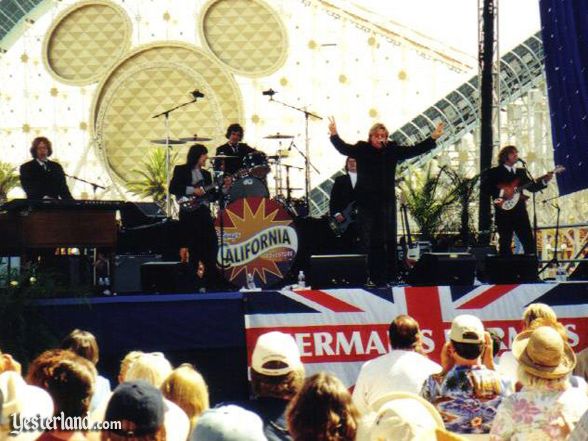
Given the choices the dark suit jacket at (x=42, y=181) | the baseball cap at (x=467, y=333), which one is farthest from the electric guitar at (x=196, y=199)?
the baseball cap at (x=467, y=333)

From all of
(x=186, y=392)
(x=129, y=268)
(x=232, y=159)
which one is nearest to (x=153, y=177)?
(x=129, y=268)

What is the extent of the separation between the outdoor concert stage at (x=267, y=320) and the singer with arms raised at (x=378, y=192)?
1.25m

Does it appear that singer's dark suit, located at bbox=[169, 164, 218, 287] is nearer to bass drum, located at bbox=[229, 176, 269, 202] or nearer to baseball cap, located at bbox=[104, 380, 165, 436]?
bass drum, located at bbox=[229, 176, 269, 202]

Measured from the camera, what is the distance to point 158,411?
4.08 metres

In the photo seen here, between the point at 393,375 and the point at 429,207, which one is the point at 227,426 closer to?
the point at 393,375

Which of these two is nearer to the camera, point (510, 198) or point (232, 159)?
point (510, 198)

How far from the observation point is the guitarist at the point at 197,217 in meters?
11.8

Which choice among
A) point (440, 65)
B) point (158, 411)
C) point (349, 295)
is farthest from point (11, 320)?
point (440, 65)

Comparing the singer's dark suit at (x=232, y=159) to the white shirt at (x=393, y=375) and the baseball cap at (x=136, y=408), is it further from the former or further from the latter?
the baseball cap at (x=136, y=408)

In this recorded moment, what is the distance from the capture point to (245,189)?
39.6 ft

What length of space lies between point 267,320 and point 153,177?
3287 centimetres

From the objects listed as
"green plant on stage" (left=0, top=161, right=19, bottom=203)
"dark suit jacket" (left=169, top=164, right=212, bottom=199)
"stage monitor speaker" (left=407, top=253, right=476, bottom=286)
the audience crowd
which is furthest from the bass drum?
"green plant on stage" (left=0, top=161, right=19, bottom=203)

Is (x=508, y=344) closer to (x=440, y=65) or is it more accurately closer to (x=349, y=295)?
(x=349, y=295)

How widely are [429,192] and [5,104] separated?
2762 centimetres
